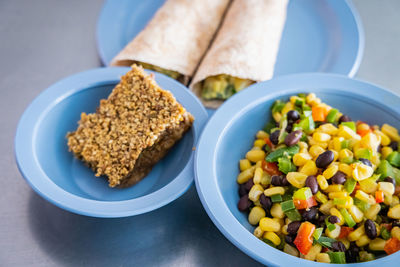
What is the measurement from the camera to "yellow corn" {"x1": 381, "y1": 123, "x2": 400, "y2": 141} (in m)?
2.07

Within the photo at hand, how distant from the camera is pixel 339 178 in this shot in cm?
182

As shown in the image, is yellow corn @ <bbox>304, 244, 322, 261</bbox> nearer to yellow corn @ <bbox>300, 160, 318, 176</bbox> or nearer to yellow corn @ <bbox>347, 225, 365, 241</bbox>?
yellow corn @ <bbox>347, 225, 365, 241</bbox>

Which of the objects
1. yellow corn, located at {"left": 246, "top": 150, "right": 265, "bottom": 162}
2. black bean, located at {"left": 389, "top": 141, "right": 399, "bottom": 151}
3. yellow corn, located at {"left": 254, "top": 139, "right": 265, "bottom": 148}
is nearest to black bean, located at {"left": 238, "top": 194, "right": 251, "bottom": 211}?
yellow corn, located at {"left": 246, "top": 150, "right": 265, "bottom": 162}

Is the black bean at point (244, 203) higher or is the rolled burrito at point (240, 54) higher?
the rolled burrito at point (240, 54)

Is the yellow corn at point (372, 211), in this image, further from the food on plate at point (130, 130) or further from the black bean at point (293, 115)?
the food on plate at point (130, 130)

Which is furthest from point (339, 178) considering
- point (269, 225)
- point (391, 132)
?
point (391, 132)

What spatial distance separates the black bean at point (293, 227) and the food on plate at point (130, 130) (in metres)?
0.77

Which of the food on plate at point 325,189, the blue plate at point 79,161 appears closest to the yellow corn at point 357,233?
the food on plate at point 325,189

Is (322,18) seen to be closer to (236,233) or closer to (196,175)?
(196,175)

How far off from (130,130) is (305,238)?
104 centimetres

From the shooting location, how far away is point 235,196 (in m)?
2.05

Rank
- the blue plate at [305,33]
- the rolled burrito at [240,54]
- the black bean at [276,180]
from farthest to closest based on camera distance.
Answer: the blue plate at [305,33], the rolled burrito at [240,54], the black bean at [276,180]

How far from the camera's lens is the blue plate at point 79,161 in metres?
1.83

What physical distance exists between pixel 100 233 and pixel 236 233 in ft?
2.57
